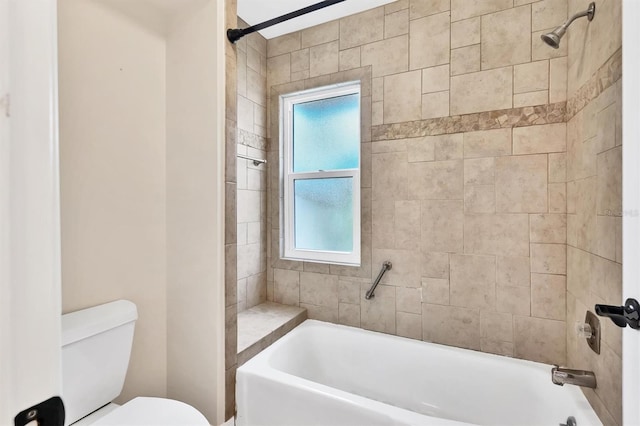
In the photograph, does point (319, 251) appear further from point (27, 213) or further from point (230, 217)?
point (27, 213)

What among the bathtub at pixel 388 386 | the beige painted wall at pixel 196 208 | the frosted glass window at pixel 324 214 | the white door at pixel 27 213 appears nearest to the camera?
the white door at pixel 27 213

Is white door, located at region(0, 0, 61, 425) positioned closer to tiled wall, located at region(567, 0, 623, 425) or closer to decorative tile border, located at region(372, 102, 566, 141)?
tiled wall, located at region(567, 0, 623, 425)

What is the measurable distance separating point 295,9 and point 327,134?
34.9 inches

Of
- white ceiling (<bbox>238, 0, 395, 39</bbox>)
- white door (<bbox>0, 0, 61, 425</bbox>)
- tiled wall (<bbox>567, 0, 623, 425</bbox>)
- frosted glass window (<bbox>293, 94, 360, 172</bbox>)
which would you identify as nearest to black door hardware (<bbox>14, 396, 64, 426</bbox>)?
white door (<bbox>0, 0, 61, 425</bbox>)

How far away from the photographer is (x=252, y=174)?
7.60 feet

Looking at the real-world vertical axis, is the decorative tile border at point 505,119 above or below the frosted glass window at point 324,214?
above

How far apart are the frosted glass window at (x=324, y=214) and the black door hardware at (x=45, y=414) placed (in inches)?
77.6

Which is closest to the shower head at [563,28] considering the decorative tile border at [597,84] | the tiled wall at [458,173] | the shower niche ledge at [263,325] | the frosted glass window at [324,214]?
the decorative tile border at [597,84]

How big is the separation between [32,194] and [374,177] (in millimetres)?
1899

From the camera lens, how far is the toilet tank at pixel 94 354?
1108 millimetres
